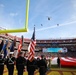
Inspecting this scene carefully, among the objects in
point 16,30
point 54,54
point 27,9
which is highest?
point 27,9

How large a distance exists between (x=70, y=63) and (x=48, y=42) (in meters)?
44.6

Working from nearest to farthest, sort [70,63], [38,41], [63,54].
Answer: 1. [70,63]
2. [63,54]
3. [38,41]

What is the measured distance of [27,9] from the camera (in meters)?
6.25

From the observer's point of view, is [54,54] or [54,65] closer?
[54,65]

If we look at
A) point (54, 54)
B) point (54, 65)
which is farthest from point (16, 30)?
point (54, 54)

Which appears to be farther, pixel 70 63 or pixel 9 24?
pixel 70 63

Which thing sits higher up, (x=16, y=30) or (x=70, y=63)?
(x=16, y=30)

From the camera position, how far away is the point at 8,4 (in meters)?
6.26

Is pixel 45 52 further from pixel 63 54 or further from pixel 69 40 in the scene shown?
pixel 69 40

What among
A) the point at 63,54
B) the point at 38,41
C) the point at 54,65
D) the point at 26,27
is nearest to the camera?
the point at 26,27

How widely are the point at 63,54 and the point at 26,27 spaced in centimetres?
5469

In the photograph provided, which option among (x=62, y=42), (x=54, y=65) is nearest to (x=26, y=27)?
(x=54, y=65)

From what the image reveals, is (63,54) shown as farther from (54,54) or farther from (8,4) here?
(8,4)

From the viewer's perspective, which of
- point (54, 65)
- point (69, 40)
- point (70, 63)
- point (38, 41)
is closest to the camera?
point (70, 63)
